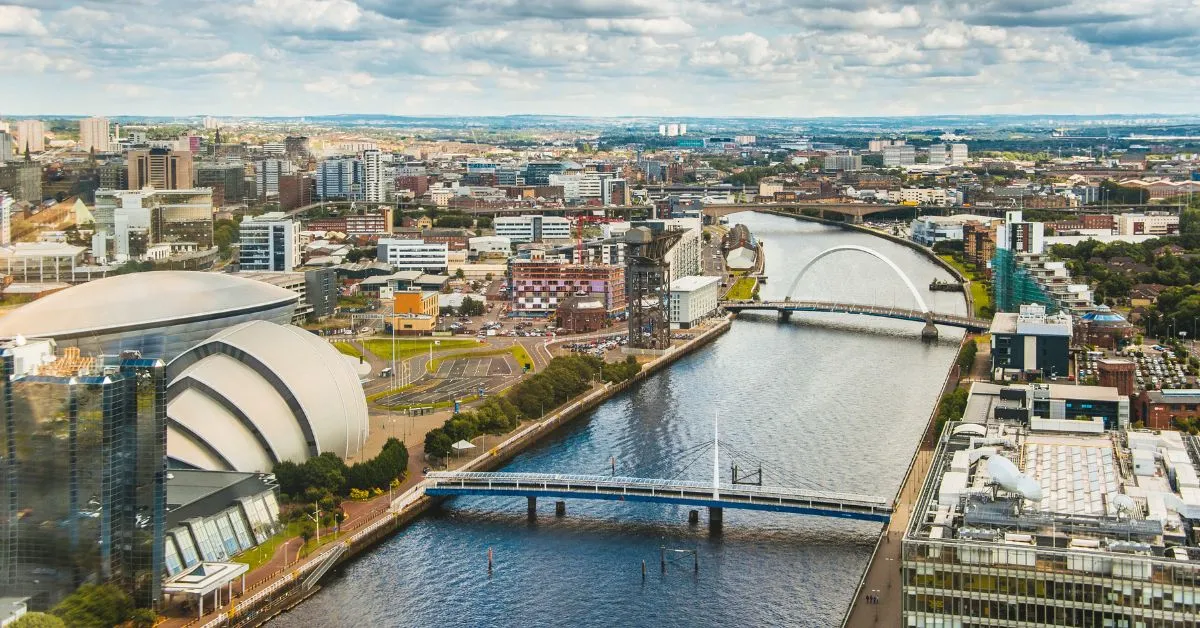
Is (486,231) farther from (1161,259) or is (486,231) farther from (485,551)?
(485,551)

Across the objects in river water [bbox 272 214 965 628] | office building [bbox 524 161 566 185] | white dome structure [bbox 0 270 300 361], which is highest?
office building [bbox 524 161 566 185]

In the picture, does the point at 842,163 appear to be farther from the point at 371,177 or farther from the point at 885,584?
the point at 885,584

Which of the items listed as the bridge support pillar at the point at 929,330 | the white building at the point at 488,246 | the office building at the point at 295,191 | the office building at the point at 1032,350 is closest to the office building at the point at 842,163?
the office building at the point at 295,191

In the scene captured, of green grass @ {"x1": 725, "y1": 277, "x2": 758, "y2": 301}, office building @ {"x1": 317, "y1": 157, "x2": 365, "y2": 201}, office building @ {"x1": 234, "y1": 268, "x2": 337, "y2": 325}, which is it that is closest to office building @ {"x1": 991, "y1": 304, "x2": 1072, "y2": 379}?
green grass @ {"x1": 725, "y1": 277, "x2": 758, "y2": 301}

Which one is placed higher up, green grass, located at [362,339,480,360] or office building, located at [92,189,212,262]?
office building, located at [92,189,212,262]

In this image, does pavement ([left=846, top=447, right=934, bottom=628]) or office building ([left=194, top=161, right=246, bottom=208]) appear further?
office building ([left=194, top=161, right=246, bottom=208])

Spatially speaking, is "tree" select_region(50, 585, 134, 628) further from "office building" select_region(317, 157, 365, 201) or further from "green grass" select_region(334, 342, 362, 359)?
"office building" select_region(317, 157, 365, 201)
